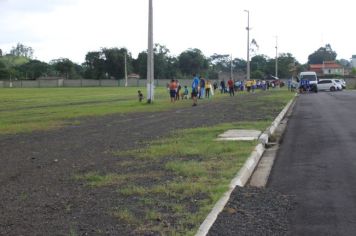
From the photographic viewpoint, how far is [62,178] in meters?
8.74

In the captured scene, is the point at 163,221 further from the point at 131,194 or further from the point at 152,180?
the point at 152,180

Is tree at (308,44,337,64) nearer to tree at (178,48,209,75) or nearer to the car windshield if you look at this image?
tree at (178,48,209,75)

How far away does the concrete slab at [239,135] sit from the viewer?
1361 cm

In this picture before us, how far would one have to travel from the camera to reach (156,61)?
465ft

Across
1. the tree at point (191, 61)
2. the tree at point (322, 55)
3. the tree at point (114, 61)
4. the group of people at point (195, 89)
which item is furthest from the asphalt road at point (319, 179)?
the tree at point (322, 55)

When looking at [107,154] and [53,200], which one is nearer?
[53,200]

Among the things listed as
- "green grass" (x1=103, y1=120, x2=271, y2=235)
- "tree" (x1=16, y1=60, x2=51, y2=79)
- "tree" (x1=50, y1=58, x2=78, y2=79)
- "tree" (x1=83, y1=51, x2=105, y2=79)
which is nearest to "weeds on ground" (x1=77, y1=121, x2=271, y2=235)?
"green grass" (x1=103, y1=120, x2=271, y2=235)

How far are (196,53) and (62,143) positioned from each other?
135 metres

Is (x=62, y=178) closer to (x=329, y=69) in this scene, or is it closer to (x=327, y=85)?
(x=327, y=85)

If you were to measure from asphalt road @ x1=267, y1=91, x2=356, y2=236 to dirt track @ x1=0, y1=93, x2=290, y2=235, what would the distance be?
6.68ft

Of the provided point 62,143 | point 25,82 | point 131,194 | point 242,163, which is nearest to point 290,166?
point 242,163

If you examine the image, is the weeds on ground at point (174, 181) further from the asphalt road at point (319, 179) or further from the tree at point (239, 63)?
the tree at point (239, 63)

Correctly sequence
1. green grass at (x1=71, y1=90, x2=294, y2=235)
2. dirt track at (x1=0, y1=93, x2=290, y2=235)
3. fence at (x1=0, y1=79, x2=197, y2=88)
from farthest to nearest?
fence at (x1=0, y1=79, x2=197, y2=88) < green grass at (x1=71, y1=90, x2=294, y2=235) < dirt track at (x1=0, y1=93, x2=290, y2=235)

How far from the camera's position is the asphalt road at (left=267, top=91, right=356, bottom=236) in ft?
20.9
